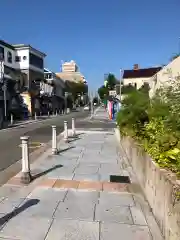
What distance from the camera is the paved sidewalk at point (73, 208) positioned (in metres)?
4.14

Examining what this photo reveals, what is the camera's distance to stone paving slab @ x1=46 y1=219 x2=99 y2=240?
401 cm

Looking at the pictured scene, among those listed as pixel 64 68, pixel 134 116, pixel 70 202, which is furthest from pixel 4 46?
pixel 64 68

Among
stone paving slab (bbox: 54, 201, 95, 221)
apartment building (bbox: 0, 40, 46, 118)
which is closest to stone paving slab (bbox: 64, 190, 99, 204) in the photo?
stone paving slab (bbox: 54, 201, 95, 221)

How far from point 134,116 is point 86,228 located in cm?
486

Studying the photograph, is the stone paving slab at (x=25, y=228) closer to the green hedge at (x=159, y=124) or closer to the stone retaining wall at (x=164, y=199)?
the stone retaining wall at (x=164, y=199)

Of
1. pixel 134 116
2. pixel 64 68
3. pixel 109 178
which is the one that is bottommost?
pixel 109 178

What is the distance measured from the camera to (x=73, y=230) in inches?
166

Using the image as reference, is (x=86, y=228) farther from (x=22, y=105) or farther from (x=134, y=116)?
(x=22, y=105)

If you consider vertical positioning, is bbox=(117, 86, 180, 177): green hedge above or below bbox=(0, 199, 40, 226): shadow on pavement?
above

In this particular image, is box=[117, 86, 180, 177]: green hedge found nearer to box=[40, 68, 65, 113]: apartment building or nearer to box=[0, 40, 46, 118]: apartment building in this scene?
box=[0, 40, 46, 118]: apartment building

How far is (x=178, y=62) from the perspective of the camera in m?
8.40

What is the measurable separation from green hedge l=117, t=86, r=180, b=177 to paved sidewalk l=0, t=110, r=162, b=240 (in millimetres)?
1097

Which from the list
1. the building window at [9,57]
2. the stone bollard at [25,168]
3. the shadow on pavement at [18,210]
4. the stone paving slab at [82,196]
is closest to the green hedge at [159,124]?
the stone paving slab at [82,196]

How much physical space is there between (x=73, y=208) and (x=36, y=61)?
52753mm
